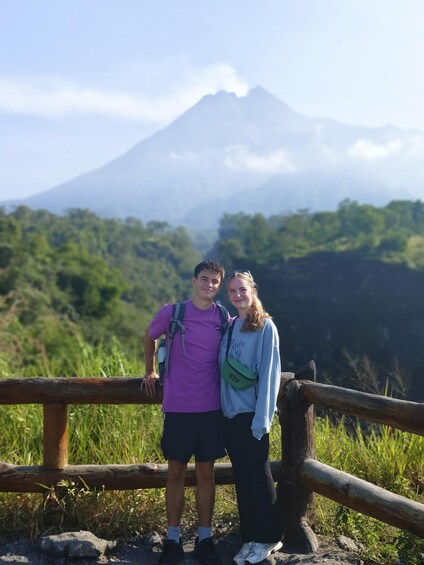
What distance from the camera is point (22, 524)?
3.21 m

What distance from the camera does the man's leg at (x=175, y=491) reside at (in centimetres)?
303

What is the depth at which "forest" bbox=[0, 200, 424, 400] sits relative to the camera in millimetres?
31688

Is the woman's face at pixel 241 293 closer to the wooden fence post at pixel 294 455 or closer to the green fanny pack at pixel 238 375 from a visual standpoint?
the green fanny pack at pixel 238 375

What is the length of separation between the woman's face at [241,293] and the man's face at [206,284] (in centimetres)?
9

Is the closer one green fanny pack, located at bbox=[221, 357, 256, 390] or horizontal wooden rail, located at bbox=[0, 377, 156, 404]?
green fanny pack, located at bbox=[221, 357, 256, 390]

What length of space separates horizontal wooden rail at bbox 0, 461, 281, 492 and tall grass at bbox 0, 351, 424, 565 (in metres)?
0.06

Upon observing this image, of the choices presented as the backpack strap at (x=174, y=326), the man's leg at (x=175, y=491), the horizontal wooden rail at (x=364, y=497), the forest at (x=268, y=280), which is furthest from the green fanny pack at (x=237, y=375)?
the forest at (x=268, y=280)

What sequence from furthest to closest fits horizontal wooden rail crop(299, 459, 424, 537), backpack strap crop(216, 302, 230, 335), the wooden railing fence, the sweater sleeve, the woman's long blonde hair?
the wooden railing fence
backpack strap crop(216, 302, 230, 335)
the woman's long blonde hair
the sweater sleeve
horizontal wooden rail crop(299, 459, 424, 537)

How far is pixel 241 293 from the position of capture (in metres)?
3.00

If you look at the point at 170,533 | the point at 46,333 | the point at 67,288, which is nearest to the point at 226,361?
the point at 170,533

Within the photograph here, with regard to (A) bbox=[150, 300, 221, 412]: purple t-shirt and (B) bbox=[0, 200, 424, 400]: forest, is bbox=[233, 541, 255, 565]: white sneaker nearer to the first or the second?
(A) bbox=[150, 300, 221, 412]: purple t-shirt

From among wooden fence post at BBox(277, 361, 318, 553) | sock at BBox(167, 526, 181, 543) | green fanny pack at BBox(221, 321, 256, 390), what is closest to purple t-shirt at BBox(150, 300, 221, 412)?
green fanny pack at BBox(221, 321, 256, 390)

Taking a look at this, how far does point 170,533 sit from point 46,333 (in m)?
22.8

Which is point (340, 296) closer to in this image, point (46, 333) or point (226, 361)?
point (46, 333)
